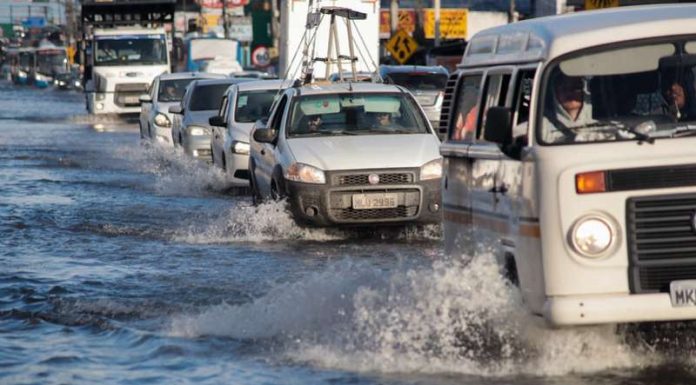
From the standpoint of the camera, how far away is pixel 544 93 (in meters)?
9.00

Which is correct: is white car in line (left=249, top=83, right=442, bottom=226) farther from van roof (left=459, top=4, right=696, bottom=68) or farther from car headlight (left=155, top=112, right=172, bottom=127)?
car headlight (left=155, top=112, right=172, bottom=127)

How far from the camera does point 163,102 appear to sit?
3462 centimetres

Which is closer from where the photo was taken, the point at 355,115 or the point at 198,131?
the point at 355,115

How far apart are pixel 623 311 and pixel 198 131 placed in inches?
765

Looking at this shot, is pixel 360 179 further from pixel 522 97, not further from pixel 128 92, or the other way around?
pixel 128 92

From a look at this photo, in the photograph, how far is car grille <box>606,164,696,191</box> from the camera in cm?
853

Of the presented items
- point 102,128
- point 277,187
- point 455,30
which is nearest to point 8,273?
point 277,187

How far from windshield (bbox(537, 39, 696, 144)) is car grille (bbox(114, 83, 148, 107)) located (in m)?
41.3

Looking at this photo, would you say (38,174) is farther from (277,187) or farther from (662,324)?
(662,324)

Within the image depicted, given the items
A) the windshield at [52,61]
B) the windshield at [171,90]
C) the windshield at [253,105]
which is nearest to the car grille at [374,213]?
the windshield at [253,105]

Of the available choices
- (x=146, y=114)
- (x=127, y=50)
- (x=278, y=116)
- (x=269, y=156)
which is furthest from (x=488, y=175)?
(x=127, y=50)

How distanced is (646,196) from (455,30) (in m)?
75.8

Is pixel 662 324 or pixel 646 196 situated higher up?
pixel 646 196

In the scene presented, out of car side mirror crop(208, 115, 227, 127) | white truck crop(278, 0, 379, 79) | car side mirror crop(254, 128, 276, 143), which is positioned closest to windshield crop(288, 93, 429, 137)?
car side mirror crop(254, 128, 276, 143)
